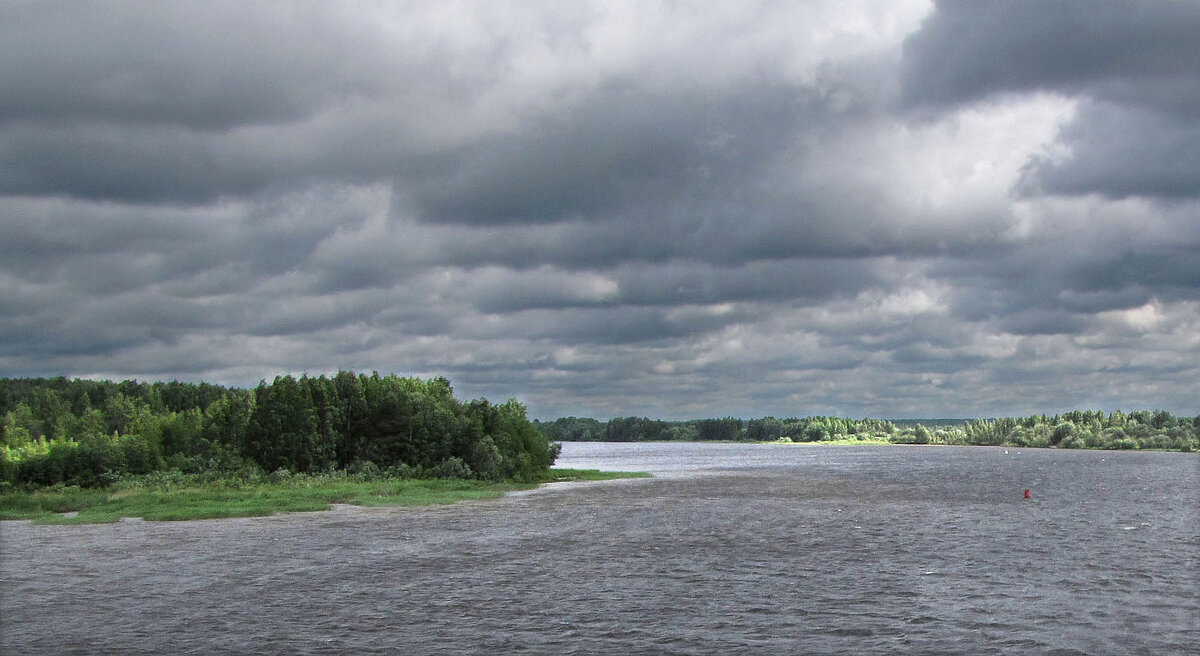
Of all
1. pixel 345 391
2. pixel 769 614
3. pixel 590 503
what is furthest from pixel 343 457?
pixel 769 614

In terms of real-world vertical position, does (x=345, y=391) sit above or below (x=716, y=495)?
above

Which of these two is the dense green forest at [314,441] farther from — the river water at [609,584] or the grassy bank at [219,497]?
the river water at [609,584]

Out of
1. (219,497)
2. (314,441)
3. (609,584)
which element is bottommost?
(609,584)

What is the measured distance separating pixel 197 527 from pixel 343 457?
67.8m

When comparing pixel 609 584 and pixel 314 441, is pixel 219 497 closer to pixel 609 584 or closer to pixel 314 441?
pixel 314 441

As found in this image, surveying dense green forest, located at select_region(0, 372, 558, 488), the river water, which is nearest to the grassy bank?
the river water

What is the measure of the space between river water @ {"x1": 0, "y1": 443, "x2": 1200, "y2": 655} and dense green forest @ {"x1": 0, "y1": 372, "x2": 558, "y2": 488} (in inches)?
1699

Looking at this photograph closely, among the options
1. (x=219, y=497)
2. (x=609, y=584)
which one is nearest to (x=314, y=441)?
(x=219, y=497)

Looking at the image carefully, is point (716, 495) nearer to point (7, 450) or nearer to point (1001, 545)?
point (1001, 545)

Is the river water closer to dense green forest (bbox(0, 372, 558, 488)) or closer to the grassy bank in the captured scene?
the grassy bank

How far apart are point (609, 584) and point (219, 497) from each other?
218 ft

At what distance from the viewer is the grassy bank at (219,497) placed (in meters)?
89.8

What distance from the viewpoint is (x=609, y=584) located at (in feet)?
165

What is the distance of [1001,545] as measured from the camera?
6775 cm
